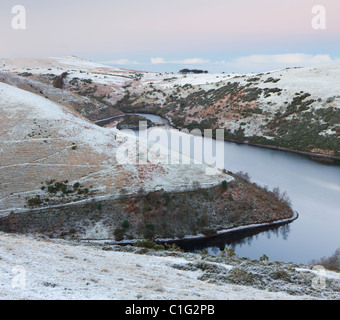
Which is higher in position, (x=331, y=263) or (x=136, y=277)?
(x=136, y=277)

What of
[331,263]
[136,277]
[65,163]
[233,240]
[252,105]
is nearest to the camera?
[136,277]

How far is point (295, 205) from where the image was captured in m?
34.2

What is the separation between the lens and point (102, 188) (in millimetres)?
31234

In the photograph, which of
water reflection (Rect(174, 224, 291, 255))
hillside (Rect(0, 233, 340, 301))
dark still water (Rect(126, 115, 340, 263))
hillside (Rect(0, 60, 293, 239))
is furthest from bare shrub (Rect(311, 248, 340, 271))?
hillside (Rect(0, 60, 293, 239))

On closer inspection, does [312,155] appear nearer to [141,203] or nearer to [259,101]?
[259,101]

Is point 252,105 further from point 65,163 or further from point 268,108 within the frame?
point 65,163

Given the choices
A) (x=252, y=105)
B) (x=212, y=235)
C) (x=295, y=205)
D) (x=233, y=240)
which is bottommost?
(x=233, y=240)

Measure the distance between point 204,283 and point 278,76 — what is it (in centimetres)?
8309

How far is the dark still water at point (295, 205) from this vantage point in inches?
1057

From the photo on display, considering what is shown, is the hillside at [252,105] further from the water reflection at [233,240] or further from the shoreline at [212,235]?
the water reflection at [233,240]

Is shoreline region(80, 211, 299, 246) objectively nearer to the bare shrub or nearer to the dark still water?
the dark still water

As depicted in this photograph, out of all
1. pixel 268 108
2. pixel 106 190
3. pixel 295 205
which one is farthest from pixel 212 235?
pixel 268 108

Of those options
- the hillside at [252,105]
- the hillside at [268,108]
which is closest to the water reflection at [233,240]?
the hillside at [252,105]
